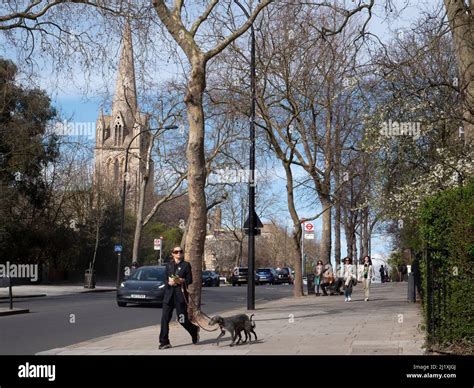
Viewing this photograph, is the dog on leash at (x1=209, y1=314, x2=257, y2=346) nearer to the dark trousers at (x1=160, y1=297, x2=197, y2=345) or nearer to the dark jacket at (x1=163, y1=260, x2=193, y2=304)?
the dark trousers at (x1=160, y1=297, x2=197, y2=345)

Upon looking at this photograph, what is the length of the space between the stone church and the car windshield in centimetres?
652

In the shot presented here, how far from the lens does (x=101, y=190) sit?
59.1 m

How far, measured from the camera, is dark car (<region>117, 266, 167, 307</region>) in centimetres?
2592

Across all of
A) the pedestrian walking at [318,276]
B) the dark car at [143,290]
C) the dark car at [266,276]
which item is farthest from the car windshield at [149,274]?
the dark car at [266,276]

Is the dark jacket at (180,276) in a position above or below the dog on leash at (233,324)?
above

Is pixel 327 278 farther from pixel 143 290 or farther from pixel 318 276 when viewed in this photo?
pixel 143 290

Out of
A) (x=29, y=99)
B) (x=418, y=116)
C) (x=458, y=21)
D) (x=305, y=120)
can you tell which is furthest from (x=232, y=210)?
(x=458, y=21)

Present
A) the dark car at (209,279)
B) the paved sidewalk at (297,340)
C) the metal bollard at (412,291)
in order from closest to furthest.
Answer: the paved sidewalk at (297,340), the metal bollard at (412,291), the dark car at (209,279)

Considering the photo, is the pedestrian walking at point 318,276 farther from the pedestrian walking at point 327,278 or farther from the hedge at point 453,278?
A: the hedge at point 453,278

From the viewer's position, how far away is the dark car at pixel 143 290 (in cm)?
2592

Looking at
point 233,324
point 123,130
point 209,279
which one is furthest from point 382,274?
point 233,324

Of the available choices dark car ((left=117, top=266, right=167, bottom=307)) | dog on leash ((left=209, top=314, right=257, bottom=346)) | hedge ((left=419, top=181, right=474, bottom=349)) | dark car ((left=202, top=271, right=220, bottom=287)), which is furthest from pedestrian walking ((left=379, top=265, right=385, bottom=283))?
hedge ((left=419, top=181, right=474, bottom=349))
